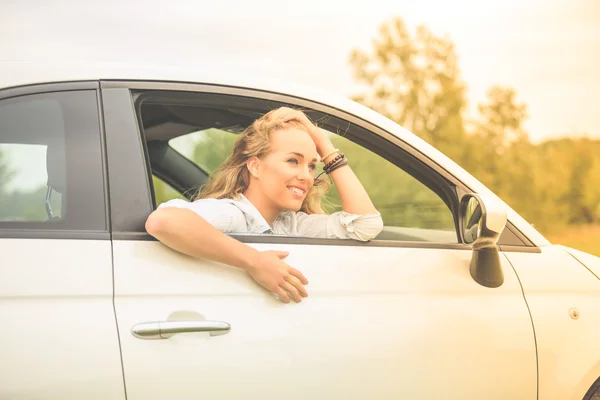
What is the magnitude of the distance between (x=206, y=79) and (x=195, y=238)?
56cm

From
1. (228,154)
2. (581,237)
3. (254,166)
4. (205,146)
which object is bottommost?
(254,166)

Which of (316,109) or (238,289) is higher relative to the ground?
(316,109)

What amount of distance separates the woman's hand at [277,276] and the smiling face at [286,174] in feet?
1.35

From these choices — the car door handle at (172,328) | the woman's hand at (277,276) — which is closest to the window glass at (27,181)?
the car door handle at (172,328)

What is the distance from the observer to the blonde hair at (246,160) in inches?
95.0

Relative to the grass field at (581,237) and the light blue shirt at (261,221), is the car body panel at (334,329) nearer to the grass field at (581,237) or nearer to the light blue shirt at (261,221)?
the light blue shirt at (261,221)

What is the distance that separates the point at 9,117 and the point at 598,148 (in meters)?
12.6

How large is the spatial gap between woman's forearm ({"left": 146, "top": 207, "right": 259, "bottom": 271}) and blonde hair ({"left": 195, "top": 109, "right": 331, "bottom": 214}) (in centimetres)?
44

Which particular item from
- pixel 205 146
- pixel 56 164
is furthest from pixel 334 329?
pixel 205 146

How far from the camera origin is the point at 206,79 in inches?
88.7

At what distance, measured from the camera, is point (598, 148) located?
13.0m

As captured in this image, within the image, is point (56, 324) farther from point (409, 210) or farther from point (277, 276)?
point (409, 210)

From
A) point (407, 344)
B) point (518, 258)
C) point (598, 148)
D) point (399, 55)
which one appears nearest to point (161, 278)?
point (407, 344)

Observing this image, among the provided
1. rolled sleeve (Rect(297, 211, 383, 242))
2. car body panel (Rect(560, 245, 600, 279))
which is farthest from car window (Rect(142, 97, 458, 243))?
car body panel (Rect(560, 245, 600, 279))
